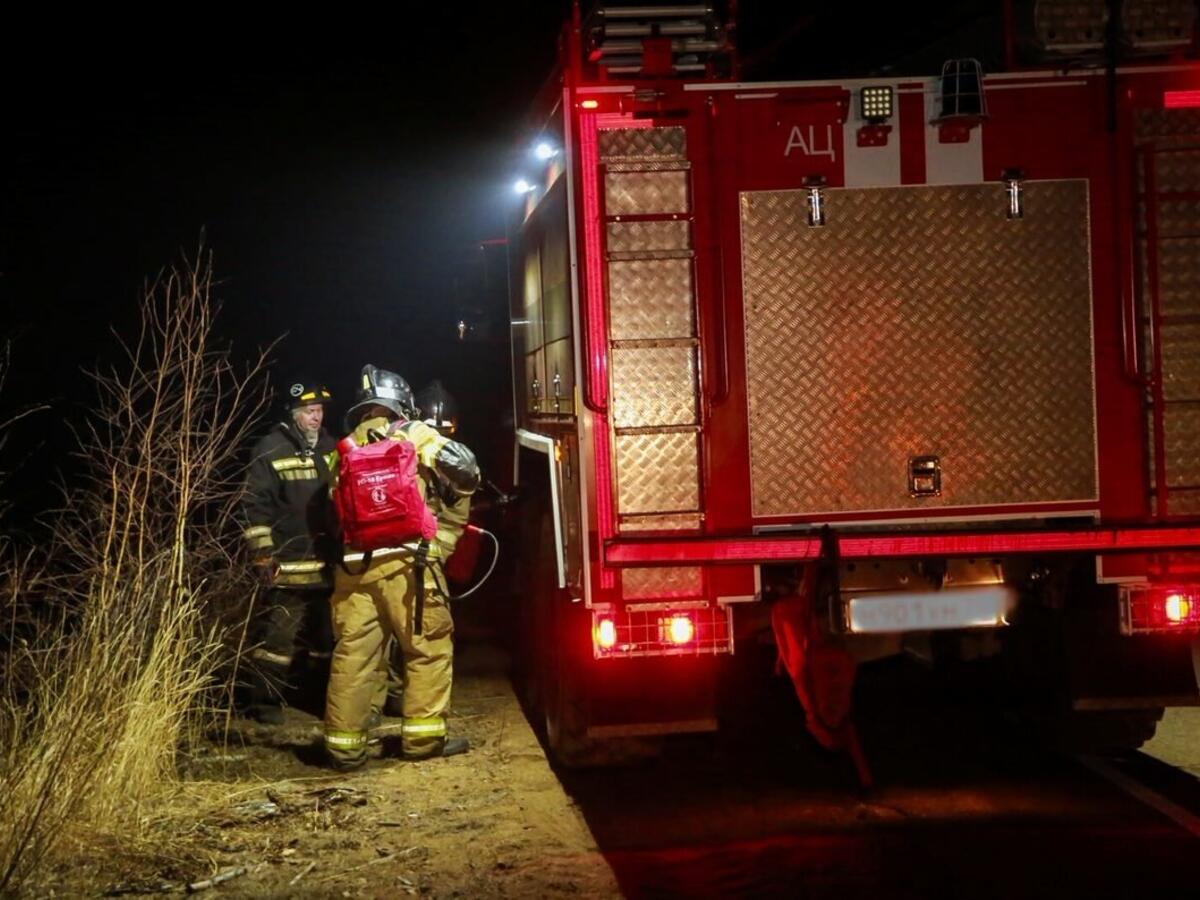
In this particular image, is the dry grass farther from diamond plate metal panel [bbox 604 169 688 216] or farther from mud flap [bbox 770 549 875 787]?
mud flap [bbox 770 549 875 787]

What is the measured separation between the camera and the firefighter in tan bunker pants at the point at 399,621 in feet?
22.7

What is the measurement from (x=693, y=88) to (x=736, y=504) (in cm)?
164

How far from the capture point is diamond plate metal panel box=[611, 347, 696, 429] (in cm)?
580

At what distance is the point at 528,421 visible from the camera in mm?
8242

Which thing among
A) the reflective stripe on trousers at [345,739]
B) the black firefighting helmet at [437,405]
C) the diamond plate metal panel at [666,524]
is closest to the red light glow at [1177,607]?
the diamond plate metal panel at [666,524]

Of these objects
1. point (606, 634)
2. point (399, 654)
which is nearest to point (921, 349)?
point (606, 634)

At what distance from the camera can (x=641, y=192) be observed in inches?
229

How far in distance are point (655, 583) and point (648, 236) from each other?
4.45 ft

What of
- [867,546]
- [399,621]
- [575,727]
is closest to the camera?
[867,546]

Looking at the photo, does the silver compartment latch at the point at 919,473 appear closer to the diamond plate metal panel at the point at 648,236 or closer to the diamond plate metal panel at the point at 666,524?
the diamond plate metal panel at the point at 666,524

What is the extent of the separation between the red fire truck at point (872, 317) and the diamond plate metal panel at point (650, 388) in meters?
0.01

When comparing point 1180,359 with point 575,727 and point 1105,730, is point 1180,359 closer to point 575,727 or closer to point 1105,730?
point 1105,730

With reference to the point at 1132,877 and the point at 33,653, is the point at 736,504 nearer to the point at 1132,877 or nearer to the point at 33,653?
the point at 1132,877

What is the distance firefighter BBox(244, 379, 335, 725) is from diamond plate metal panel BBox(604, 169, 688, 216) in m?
2.93
